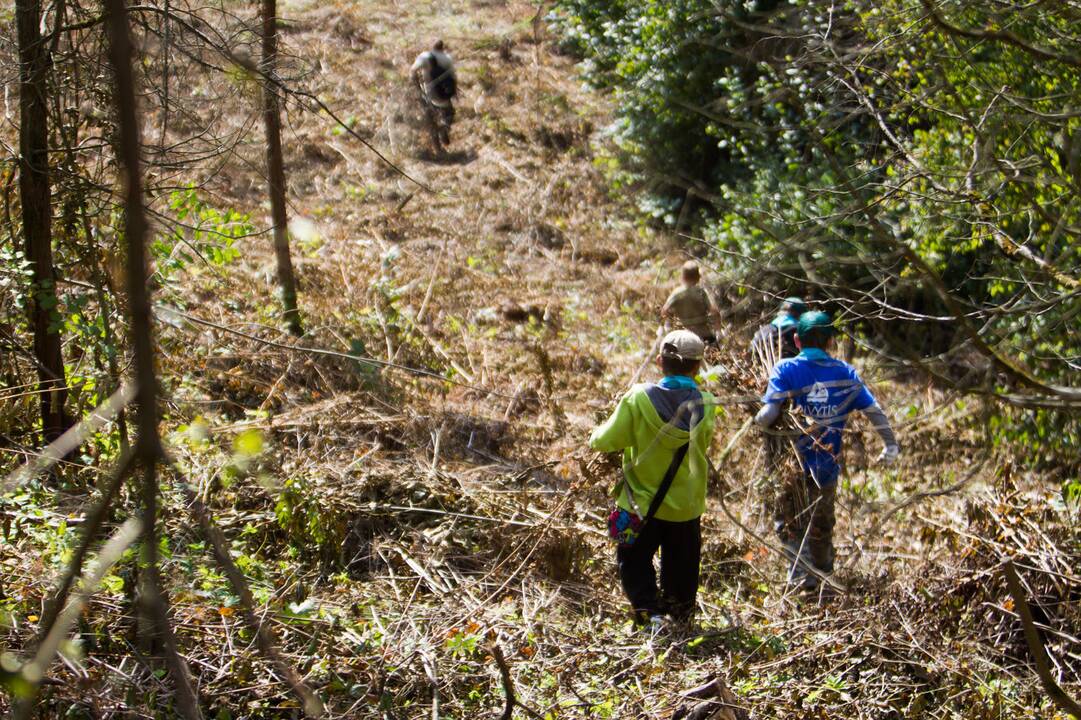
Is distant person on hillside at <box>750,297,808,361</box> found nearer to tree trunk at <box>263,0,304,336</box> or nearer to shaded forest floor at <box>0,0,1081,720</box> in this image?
shaded forest floor at <box>0,0,1081,720</box>

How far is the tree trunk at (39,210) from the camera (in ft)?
16.1

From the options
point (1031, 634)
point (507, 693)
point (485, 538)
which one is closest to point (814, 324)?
point (485, 538)

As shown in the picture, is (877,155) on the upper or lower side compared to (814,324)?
upper

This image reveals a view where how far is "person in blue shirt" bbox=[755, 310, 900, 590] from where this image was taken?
5582 millimetres

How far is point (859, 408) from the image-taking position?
563 cm

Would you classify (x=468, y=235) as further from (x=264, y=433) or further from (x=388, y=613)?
(x=388, y=613)

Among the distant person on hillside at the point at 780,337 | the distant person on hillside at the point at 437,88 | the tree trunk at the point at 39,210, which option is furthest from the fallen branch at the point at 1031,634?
the distant person on hillside at the point at 437,88

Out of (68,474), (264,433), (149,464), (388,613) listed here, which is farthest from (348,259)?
(149,464)

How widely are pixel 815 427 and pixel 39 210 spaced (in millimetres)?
4299

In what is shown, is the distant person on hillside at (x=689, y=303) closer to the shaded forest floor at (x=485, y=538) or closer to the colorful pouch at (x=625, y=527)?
the shaded forest floor at (x=485, y=538)

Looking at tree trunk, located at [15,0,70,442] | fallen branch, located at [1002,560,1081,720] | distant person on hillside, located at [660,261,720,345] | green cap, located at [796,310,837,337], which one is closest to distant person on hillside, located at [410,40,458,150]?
Answer: distant person on hillside, located at [660,261,720,345]

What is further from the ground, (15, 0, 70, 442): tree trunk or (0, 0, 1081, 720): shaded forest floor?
(15, 0, 70, 442): tree trunk

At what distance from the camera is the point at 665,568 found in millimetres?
5250

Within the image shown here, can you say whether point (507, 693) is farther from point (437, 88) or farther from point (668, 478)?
point (437, 88)
